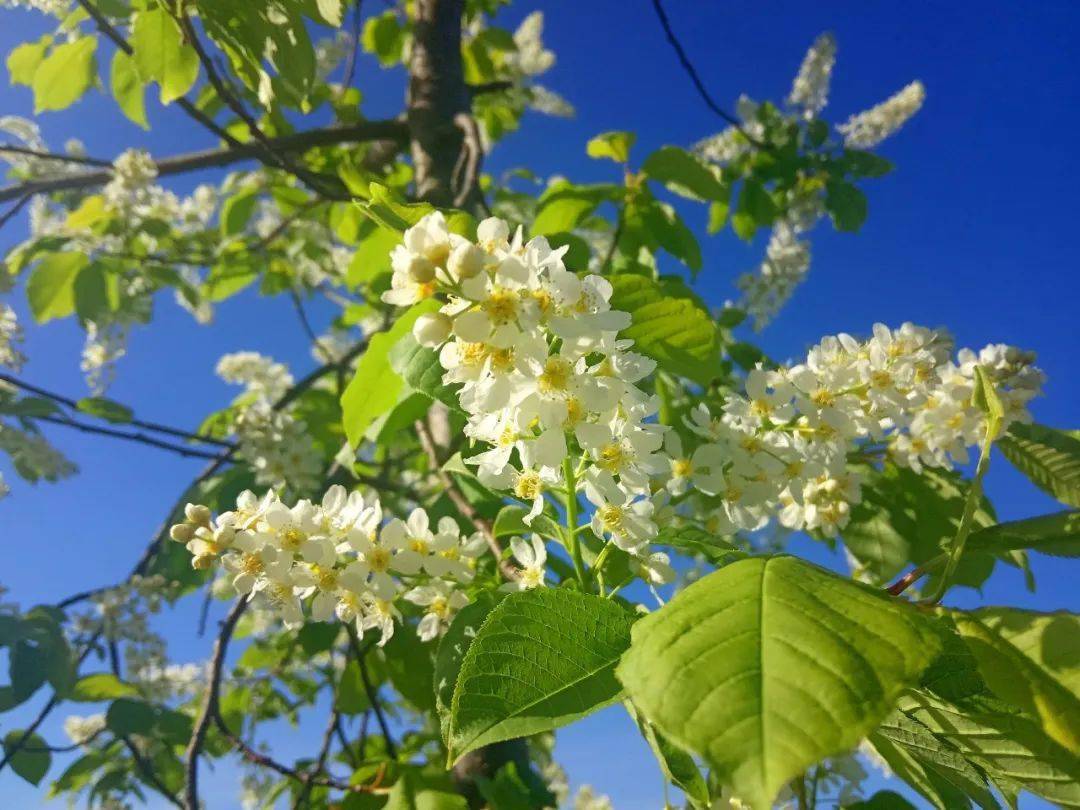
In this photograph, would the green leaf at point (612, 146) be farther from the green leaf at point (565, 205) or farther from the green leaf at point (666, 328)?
the green leaf at point (666, 328)

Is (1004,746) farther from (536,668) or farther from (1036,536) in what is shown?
(536,668)

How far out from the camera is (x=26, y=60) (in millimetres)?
2939

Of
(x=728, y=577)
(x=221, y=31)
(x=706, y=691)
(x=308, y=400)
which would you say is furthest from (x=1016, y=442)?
(x=308, y=400)

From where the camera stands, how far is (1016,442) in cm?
151

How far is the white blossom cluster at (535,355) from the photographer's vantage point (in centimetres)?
83

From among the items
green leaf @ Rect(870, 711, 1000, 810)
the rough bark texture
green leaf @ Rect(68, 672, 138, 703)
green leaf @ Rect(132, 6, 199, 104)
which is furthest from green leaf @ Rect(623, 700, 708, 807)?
green leaf @ Rect(68, 672, 138, 703)

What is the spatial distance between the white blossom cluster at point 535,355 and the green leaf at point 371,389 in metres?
0.35

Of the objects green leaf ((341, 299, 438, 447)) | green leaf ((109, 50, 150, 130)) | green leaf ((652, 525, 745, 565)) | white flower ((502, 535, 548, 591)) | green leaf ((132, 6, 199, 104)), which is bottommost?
green leaf ((652, 525, 745, 565))

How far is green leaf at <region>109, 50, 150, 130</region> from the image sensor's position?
2633 mm

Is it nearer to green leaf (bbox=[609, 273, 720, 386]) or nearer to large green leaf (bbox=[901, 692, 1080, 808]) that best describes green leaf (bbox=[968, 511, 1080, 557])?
large green leaf (bbox=[901, 692, 1080, 808])

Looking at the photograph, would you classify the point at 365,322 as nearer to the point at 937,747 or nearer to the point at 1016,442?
the point at 1016,442

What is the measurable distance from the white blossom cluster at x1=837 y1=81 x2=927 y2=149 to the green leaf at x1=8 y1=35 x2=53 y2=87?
387cm

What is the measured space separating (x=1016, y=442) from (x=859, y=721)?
127cm

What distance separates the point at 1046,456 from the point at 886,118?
3445mm
